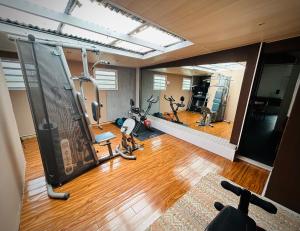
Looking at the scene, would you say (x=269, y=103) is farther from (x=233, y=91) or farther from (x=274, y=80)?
(x=233, y=91)

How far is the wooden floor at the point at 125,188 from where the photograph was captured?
4.79 feet

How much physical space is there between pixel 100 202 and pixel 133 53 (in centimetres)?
330

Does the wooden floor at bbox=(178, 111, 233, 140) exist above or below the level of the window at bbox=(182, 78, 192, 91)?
below

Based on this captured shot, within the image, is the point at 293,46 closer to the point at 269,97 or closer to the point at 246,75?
the point at 246,75

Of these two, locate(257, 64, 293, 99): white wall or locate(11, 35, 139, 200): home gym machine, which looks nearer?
locate(11, 35, 139, 200): home gym machine

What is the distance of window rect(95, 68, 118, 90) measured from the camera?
461 cm

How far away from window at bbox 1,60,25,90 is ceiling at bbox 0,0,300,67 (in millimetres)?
3768

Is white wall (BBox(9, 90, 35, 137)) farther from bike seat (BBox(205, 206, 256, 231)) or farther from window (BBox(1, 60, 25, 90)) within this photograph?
bike seat (BBox(205, 206, 256, 231))

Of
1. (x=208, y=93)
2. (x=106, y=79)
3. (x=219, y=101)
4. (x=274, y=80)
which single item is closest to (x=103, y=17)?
(x=106, y=79)

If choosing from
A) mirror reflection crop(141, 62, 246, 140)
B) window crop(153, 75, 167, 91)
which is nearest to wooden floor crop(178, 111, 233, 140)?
mirror reflection crop(141, 62, 246, 140)

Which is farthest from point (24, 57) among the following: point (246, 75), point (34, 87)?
point (246, 75)

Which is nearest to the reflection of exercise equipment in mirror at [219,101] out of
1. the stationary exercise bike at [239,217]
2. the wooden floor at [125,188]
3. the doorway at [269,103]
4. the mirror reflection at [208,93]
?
the mirror reflection at [208,93]

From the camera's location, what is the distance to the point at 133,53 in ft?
11.0

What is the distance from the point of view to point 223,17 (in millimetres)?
1421
